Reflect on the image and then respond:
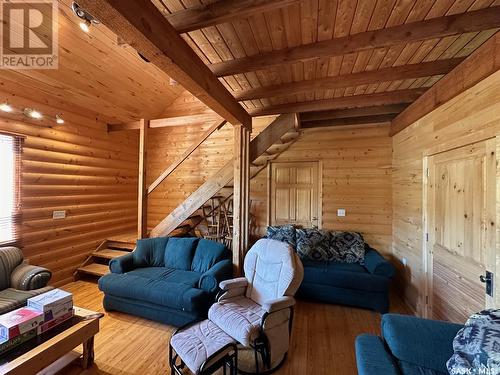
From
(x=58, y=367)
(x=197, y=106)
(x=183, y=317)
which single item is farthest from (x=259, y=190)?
(x=58, y=367)

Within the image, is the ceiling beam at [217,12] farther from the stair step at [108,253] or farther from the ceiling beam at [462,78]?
the stair step at [108,253]

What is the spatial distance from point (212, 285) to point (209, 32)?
2502 mm

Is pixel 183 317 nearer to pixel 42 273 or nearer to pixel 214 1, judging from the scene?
pixel 42 273

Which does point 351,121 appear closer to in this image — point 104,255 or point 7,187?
point 104,255

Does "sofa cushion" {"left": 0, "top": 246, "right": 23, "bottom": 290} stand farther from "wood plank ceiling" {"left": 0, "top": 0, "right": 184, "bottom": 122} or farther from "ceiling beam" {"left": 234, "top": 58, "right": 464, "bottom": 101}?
"ceiling beam" {"left": 234, "top": 58, "right": 464, "bottom": 101}

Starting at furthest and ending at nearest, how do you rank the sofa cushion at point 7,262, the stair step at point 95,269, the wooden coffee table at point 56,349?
the stair step at point 95,269 < the sofa cushion at point 7,262 < the wooden coffee table at point 56,349

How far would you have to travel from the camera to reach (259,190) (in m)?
4.65

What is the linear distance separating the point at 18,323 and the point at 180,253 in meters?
1.78

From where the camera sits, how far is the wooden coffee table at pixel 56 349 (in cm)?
148

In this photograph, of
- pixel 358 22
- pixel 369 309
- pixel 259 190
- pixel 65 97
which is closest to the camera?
pixel 358 22

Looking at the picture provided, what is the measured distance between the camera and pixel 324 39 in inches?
Answer: 73.2

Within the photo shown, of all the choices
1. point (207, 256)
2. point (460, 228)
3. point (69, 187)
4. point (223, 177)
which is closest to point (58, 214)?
point (69, 187)

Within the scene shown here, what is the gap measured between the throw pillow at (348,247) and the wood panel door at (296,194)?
0.57 metres

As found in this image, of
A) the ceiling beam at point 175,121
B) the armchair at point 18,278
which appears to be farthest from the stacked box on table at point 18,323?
the ceiling beam at point 175,121
